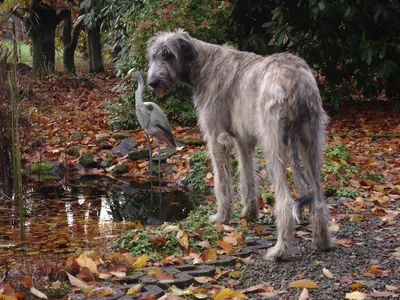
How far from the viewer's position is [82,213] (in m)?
8.25

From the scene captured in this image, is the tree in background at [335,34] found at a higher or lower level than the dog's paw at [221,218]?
higher

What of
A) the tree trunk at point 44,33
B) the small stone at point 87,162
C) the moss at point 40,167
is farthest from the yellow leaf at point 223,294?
the tree trunk at point 44,33

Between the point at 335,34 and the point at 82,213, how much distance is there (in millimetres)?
6741

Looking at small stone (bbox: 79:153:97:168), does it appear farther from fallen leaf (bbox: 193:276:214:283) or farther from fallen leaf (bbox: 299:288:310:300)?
fallen leaf (bbox: 299:288:310:300)

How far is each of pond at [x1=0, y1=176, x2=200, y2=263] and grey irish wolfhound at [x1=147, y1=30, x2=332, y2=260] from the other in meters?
1.53

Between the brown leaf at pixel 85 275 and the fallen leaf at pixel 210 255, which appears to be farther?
the fallen leaf at pixel 210 255

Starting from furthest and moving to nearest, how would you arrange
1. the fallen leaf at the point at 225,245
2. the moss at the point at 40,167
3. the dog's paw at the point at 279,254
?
the moss at the point at 40,167
the fallen leaf at the point at 225,245
the dog's paw at the point at 279,254

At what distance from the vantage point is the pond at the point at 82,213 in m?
6.68

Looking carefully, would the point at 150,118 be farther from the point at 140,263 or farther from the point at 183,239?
the point at 140,263

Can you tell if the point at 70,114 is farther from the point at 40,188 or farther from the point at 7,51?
the point at 7,51

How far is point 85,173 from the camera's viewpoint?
10844 millimetres


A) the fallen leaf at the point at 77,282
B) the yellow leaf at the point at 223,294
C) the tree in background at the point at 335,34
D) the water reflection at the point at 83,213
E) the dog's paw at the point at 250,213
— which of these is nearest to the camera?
the yellow leaf at the point at 223,294

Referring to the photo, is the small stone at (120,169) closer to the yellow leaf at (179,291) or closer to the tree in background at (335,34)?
the tree in background at (335,34)

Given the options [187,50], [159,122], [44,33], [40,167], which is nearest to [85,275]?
[187,50]
